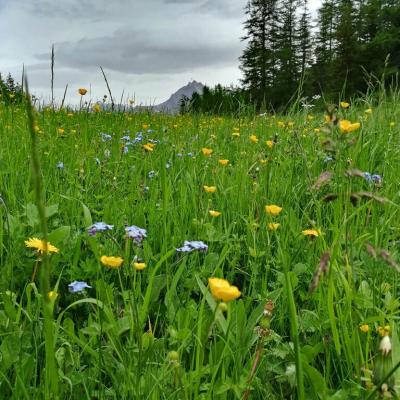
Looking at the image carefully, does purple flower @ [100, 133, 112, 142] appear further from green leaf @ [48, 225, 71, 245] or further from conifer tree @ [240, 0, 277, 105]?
conifer tree @ [240, 0, 277, 105]

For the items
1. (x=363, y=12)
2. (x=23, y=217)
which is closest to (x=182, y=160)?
(x=23, y=217)

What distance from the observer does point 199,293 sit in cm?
163

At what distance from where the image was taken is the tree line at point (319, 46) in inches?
1539

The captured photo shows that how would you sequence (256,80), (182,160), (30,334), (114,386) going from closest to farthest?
(114,386)
(30,334)
(182,160)
(256,80)

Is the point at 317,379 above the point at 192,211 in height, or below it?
below

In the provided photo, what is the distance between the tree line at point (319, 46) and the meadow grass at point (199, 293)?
34136mm

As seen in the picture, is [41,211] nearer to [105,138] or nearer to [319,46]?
[105,138]

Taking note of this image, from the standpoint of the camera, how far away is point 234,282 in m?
1.76

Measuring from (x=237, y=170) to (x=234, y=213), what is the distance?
0.61 metres

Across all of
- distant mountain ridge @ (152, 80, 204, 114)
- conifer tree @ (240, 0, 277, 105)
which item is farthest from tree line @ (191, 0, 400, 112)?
distant mountain ridge @ (152, 80, 204, 114)

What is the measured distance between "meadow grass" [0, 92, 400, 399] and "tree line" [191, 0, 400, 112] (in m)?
34.1

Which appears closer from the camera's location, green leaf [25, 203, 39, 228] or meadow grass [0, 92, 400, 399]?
meadow grass [0, 92, 400, 399]

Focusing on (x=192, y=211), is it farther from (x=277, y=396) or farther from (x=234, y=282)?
(x=277, y=396)

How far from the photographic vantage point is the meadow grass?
41.5 inches
